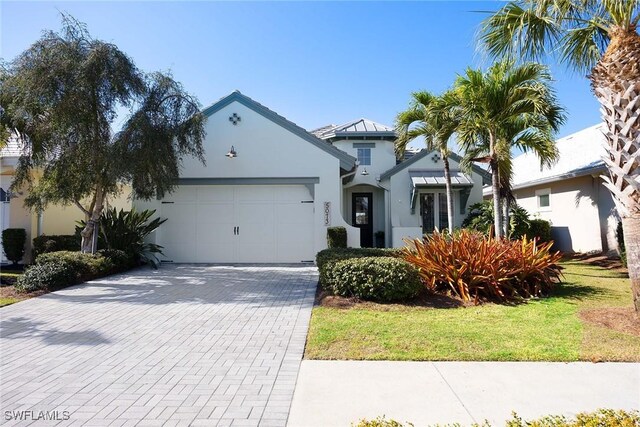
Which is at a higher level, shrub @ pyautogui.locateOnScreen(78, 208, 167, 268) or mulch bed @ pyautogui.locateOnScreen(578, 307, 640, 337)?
shrub @ pyautogui.locateOnScreen(78, 208, 167, 268)

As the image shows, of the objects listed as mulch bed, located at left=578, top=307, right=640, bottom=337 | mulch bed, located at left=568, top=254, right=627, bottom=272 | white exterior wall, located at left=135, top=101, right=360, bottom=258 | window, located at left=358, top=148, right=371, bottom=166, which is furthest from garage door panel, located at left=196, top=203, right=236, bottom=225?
mulch bed, located at left=568, top=254, right=627, bottom=272

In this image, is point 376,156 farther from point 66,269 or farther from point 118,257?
point 66,269

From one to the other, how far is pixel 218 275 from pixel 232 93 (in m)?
6.27

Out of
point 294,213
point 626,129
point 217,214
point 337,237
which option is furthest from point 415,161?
point 626,129

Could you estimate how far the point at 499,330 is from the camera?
5.62 meters

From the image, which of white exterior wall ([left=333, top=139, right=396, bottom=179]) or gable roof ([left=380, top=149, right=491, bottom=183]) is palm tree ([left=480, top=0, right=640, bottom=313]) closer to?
gable roof ([left=380, top=149, right=491, bottom=183])

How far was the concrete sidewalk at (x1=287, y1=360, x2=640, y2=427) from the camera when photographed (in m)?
3.33

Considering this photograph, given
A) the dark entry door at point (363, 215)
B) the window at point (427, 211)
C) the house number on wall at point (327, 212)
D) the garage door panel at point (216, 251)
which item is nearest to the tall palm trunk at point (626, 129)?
the house number on wall at point (327, 212)

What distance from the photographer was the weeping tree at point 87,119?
9.11 metres

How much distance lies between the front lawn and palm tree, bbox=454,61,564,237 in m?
3.05

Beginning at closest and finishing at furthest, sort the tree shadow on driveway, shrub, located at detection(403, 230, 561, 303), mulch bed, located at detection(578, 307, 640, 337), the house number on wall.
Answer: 1. the tree shadow on driveway
2. mulch bed, located at detection(578, 307, 640, 337)
3. shrub, located at detection(403, 230, 561, 303)
4. the house number on wall

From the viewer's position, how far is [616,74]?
580 centimetres

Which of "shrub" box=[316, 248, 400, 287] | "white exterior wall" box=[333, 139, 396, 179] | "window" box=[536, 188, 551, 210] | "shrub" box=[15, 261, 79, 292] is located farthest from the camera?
"white exterior wall" box=[333, 139, 396, 179]

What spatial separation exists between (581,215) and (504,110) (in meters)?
7.23
